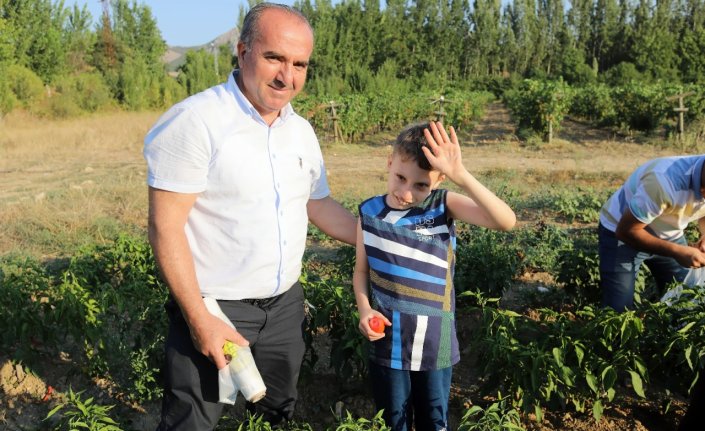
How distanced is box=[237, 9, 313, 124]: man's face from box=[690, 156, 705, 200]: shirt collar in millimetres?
1963

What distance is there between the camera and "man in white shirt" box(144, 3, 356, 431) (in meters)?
1.84

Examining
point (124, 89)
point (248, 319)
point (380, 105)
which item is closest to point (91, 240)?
point (248, 319)

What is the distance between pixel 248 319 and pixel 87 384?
2.02 metres

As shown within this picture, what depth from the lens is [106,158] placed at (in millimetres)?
14883

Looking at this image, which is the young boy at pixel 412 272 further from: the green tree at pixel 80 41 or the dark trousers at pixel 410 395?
the green tree at pixel 80 41

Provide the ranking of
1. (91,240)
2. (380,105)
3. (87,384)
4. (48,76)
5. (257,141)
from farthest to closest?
(48,76) → (380,105) → (91,240) → (87,384) → (257,141)

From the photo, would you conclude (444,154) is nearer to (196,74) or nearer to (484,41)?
(196,74)

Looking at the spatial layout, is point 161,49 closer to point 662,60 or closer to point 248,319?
point 662,60

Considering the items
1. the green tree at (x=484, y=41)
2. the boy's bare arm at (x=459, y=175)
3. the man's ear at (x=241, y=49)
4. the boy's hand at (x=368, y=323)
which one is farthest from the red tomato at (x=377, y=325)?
the green tree at (x=484, y=41)

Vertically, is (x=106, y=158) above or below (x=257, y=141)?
below

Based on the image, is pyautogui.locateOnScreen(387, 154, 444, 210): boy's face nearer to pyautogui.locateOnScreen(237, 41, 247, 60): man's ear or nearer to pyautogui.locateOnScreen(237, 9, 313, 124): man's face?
pyautogui.locateOnScreen(237, 9, 313, 124): man's face

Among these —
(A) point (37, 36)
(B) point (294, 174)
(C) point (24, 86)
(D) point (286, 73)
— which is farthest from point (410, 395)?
(A) point (37, 36)

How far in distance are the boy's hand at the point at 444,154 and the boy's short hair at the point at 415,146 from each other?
0.34ft

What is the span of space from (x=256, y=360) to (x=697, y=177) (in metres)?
2.21
